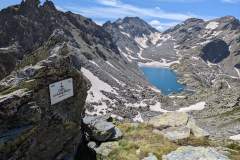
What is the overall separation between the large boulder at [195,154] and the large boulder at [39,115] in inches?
275

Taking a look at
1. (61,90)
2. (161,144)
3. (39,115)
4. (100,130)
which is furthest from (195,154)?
(39,115)

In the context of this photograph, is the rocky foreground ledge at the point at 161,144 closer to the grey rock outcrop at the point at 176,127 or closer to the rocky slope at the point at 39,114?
the grey rock outcrop at the point at 176,127

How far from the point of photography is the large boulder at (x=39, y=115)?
72.2ft

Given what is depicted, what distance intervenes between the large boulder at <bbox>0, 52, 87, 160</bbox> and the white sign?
0.27 metres

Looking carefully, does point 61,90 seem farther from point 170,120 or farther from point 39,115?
point 170,120

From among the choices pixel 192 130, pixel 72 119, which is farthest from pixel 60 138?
A: pixel 192 130

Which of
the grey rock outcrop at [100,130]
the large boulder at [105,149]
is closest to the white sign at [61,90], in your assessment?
the large boulder at [105,149]

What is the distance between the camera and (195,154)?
27.8 m

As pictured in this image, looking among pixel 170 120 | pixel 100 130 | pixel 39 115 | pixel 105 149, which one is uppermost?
pixel 39 115

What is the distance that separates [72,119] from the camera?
27.2m

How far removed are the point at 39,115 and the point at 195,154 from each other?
11.4 m

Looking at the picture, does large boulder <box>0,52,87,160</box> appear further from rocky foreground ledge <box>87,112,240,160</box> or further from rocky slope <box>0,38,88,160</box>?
rocky foreground ledge <box>87,112,240,160</box>

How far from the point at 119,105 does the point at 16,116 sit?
575 feet

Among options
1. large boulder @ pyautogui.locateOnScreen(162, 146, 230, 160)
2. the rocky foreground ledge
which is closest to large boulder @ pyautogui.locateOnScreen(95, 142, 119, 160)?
the rocky foreground ledge
